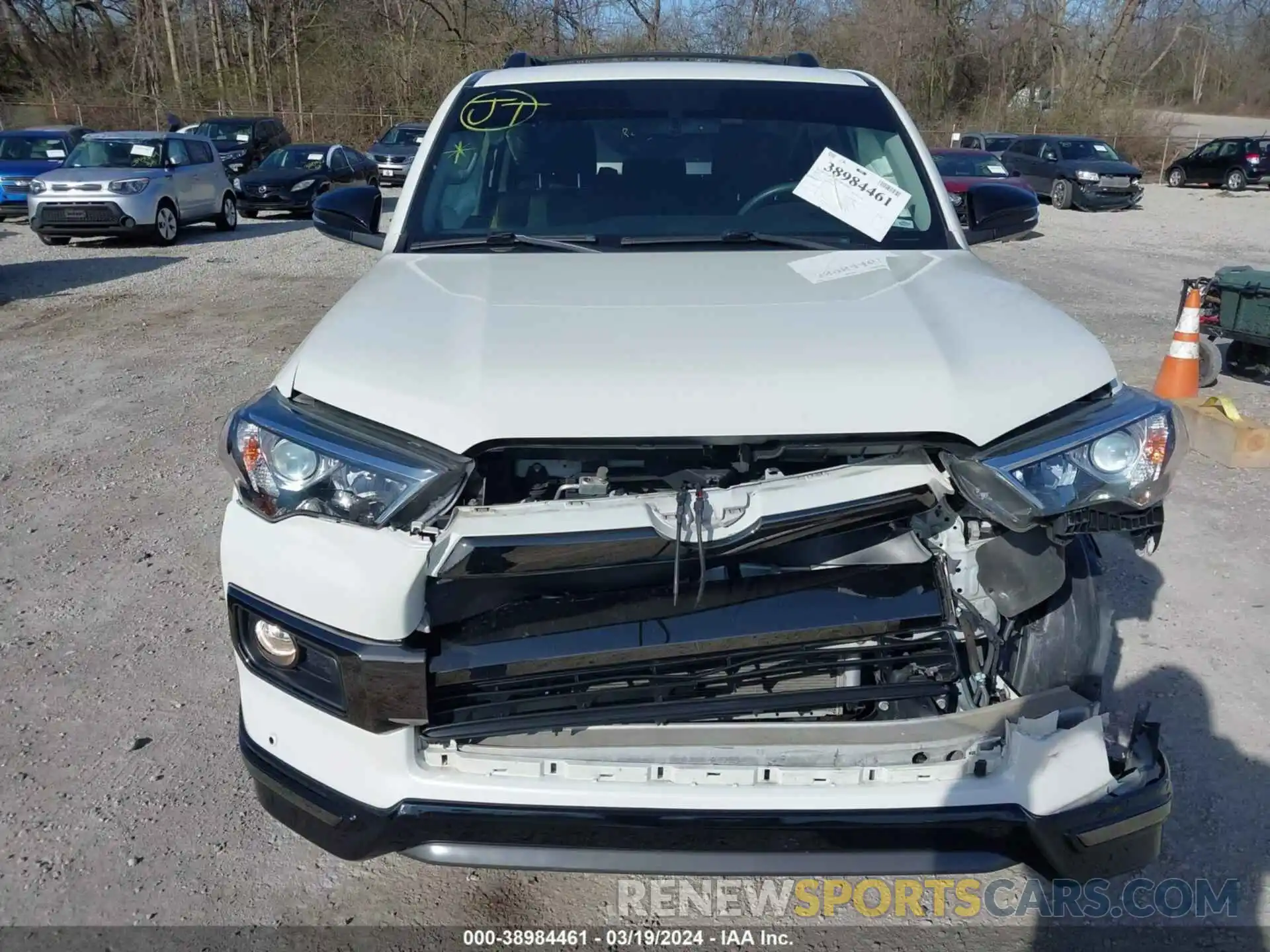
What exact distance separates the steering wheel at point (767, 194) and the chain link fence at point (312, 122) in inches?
1327

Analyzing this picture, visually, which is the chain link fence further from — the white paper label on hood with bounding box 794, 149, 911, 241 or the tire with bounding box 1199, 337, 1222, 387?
the white paper label on hood with bounding box 794, 149, 911, 241

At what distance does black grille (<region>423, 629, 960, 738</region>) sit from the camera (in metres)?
2.05

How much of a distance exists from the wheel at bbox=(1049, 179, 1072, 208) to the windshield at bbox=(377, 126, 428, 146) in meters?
15.4

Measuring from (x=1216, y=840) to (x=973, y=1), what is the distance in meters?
48.8

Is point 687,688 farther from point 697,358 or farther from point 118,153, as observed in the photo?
point 118,153

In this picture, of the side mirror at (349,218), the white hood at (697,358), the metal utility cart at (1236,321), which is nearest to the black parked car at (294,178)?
the metal utility cart at (1236,321)

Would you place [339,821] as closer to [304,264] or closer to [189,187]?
[304,264]

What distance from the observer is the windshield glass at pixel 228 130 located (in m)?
23.3

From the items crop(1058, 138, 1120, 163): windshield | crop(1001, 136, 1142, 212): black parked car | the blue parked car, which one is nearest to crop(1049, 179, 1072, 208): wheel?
crop(1001, 136, 1142, 212): black parked car

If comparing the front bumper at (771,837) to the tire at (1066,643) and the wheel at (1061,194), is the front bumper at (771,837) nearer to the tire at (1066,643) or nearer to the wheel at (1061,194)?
the tire at (1066,643)

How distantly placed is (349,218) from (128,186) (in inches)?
488

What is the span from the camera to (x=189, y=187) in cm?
1563

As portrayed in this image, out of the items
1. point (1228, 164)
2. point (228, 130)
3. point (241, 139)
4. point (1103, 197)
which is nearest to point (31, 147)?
point (241, 139)

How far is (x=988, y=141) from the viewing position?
27.6 metres
